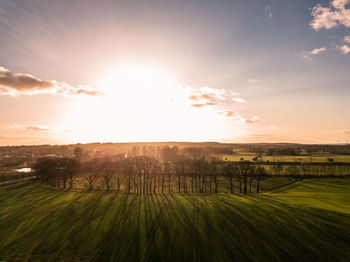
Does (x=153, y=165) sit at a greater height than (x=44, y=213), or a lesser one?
greater

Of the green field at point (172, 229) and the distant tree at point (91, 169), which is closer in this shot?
the green field at point (172, 229)

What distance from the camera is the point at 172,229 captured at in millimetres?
45812

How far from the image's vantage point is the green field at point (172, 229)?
37469mm

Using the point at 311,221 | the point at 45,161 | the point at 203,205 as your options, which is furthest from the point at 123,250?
the point at 45,161

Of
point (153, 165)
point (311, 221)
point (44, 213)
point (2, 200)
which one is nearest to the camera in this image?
point (311, 221)

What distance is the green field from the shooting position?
1475 inches

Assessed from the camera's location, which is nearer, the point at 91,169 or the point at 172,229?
the point at 172,229

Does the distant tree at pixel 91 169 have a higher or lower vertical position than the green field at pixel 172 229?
higher

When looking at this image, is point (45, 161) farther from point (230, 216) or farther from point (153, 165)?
point (230, 216)

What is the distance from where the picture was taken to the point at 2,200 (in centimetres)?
6494

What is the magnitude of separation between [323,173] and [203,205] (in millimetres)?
122458

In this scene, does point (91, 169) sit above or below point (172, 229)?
above

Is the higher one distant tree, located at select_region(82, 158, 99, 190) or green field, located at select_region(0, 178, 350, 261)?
distant tree, located at select_region(82, 158, 99, 190)

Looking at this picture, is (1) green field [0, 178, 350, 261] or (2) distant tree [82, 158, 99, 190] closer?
(1) green field [0, 178, 350, 261]
